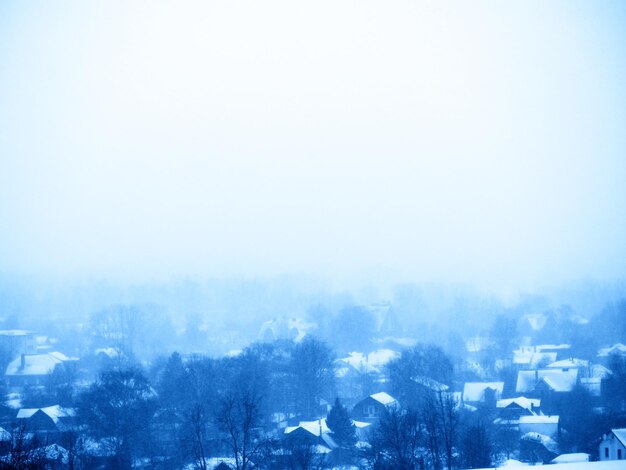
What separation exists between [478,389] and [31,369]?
2010 centimetres

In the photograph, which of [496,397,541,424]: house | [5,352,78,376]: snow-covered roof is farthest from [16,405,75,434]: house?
[496,397,541,424]: house

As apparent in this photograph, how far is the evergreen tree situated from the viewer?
18.7 m

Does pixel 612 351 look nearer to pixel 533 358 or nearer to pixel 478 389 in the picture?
pixel 533 358

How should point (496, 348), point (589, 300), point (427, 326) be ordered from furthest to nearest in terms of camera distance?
point (589, 300)
point (427, 326)
point (496, 348)

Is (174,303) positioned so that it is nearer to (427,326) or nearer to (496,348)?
(427,326)

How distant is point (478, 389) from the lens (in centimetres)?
2498

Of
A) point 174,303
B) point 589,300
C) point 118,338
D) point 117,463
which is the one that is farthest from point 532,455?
point 174,303

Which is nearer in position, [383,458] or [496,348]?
[383,458]

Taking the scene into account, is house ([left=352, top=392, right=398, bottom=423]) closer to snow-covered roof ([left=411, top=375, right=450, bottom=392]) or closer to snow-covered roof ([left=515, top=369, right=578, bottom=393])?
snow-covered roof ([left=411, top=375, right=450, bottom=392])

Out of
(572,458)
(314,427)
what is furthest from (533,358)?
(314,427)

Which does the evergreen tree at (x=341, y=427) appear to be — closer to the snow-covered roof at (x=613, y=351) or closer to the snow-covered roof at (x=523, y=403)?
the snow-covered roof at (x=523, y=403)

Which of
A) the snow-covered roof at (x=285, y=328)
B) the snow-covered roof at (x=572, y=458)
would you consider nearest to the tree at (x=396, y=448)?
the snow-covered roof at (x=572, y=458)

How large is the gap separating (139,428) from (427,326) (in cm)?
2915

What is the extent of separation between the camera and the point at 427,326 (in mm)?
44531
